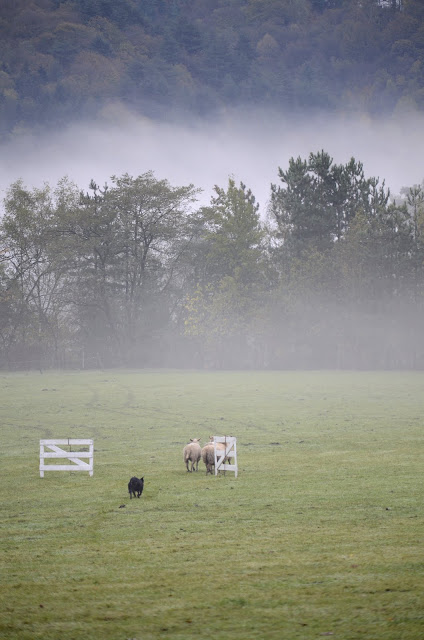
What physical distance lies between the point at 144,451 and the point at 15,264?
87679mm

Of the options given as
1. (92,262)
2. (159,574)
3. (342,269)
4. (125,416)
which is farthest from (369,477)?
(92,262)

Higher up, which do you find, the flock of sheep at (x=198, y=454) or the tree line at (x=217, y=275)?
the tree line at (x=217, y=275)

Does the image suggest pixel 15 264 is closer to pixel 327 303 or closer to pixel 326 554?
pixel 327 303

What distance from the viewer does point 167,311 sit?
11538 centimetres

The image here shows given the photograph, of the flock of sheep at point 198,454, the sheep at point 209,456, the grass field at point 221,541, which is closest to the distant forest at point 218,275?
the grass field at point 221,541

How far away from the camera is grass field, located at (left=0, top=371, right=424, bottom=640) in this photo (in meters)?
9.53

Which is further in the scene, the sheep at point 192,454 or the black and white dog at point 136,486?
the sheep at point 192,454

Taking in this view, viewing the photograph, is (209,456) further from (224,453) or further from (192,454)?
(192,454)

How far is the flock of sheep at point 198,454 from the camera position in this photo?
880 inches

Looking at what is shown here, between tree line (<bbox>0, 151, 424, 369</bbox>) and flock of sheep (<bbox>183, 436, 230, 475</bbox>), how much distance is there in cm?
8200

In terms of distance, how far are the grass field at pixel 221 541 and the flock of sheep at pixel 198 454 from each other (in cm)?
52

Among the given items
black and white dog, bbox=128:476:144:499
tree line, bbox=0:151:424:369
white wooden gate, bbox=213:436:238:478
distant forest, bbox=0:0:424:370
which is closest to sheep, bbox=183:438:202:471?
white wooden gate, bbox=213:436:238:478

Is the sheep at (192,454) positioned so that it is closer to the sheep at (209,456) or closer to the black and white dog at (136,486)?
the sheep at (209,456)

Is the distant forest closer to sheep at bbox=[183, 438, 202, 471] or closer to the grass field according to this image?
the grass field
